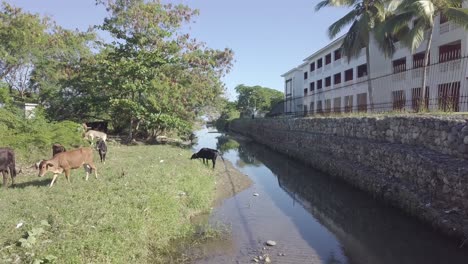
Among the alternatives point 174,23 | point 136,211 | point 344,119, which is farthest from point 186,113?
point 136,211

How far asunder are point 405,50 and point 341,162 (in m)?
16.0

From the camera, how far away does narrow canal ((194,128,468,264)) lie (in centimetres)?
826

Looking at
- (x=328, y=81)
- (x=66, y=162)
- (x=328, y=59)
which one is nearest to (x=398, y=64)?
(x=328, y=81)

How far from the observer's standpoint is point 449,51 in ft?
81.7

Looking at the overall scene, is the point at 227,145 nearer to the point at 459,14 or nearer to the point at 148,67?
the point at 148,67

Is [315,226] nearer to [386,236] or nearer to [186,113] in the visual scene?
[386,236]

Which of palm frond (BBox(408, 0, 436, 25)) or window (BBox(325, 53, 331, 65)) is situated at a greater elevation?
window (BBox(325, 53, 331, 65))

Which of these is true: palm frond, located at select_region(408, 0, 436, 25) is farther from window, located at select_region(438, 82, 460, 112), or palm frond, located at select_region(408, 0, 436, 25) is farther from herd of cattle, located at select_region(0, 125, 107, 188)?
herd of cattle, located at select_region(0, 125, 107, 188)

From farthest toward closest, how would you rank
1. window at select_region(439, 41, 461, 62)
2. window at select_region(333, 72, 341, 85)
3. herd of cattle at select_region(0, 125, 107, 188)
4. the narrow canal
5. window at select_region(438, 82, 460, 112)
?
window at select_region(333, 72, 341, 85) → window at select_region(439, 41, 461, 62) → window at select_region(438, 82, 460, 112) → herd of cattle at select_region(0, 125, 107, 188) → the narrow canal

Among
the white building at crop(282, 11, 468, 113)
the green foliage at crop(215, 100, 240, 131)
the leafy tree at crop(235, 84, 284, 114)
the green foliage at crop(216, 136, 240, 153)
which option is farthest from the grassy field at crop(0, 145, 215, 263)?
the leafy tree at crop(235, 84, 284, 114)

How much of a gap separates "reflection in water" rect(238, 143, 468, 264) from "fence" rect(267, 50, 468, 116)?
477 cm

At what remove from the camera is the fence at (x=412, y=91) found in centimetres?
1573

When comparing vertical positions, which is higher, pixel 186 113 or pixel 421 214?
pixel 186 113

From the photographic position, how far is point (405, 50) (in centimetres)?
2859
